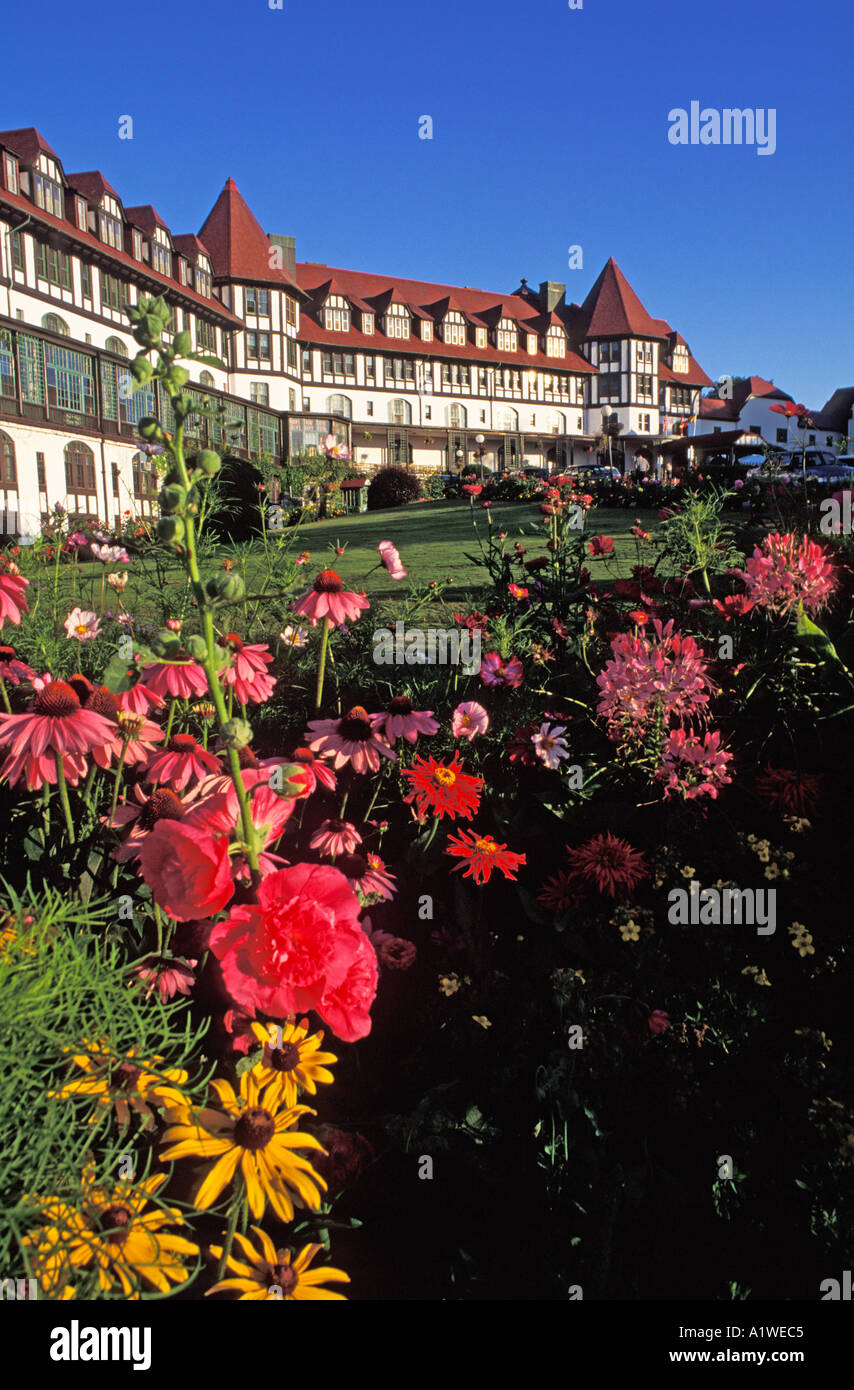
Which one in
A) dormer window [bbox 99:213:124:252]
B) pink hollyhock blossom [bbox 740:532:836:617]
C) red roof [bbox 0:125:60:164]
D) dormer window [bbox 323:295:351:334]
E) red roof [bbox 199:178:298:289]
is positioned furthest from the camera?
dormer window [bbox 323:295:351:334]

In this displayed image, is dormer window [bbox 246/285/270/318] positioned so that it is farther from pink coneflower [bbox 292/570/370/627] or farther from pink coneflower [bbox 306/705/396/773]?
pink coneflower [bbox 306/705/396/773]

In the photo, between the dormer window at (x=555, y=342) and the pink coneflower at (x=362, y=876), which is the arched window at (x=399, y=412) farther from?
the pink coneflower at (x=362, y=876)

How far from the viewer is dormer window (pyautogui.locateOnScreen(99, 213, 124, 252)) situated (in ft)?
121

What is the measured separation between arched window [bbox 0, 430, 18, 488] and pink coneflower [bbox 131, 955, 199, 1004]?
85.2 ft

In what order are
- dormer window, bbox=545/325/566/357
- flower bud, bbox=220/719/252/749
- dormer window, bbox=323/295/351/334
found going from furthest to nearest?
dormer window, bbox=545/325/566/357 → dormer window, bbox=323/295/351/334 → flower bud, bbox=220/719/252/749

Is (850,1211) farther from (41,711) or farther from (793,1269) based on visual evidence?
(41,711)

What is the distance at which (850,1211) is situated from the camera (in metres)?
1.68

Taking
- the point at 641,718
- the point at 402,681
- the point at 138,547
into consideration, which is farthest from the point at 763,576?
the point at 138,547

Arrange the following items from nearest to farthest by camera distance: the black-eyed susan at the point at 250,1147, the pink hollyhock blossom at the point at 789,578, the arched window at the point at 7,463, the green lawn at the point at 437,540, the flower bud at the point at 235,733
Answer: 1. the flower bud at the point at 235,733
2. the black-eyed susan at the point at 250,1147
3. the pink hollyhock blossom at the point at 789,578
4. the green lawn at the point at 437,540
5. the arched window at the point at 7,463

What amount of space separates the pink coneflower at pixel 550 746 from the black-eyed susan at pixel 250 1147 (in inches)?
48.3

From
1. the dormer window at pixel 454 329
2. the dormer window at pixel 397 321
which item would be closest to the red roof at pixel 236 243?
the dormer window at pixel 397 321

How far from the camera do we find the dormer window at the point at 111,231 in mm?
36781

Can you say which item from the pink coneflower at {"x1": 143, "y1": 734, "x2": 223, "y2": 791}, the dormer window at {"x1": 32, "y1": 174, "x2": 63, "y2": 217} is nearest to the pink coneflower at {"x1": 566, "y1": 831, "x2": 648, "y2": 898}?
the pink coneflower at {"x1": 143, "y1": 734, "x2": 223, "y2": 791}

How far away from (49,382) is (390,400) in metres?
36.6
